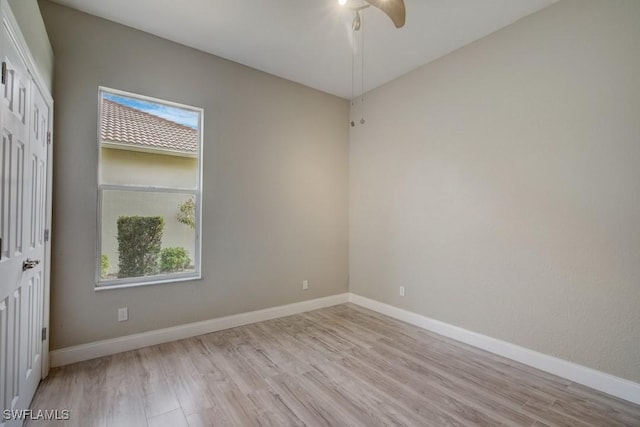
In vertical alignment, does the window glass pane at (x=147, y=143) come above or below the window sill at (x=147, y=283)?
above

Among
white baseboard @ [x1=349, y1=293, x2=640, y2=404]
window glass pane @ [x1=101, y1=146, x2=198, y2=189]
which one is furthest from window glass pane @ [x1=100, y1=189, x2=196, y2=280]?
white baseboard @ [x1=349, y1=293, x2=640, y2=404]

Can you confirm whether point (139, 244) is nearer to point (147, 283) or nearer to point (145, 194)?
point (147, 283)

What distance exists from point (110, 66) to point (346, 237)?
3.41 metres

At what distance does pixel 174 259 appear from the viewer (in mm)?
3180

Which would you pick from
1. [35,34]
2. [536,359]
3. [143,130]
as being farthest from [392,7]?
[536,359]

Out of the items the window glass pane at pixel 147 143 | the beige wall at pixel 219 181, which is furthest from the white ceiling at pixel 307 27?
the window glass pane at pixel 147 143

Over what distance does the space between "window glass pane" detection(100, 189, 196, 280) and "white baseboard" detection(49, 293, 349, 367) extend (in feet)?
1.92

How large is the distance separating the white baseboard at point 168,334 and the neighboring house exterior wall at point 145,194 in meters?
0.66

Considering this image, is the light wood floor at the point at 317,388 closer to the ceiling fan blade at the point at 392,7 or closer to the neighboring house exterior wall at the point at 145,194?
the neighboring house exterior wall at the point at 145,194

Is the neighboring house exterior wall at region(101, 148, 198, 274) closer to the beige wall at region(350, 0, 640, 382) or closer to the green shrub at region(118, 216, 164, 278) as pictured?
the green shrub at region(118, 216, 164, 278)

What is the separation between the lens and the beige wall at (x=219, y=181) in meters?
2.58

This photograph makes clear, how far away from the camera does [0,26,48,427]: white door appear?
1.46 metres

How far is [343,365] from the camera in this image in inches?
103

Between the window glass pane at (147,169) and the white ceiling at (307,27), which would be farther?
the window glass pane at (147,169)
